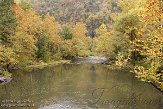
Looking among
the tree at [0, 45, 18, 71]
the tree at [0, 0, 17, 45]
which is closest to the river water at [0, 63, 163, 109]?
the tree at [0, 45, 18, 71]

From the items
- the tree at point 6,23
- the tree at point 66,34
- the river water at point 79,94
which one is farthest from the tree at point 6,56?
the tree at point 66,34

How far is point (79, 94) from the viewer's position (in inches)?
1307

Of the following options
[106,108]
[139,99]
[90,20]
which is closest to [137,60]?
[139,99]

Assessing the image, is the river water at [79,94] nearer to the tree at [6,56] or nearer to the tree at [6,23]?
the tree at [6,56]

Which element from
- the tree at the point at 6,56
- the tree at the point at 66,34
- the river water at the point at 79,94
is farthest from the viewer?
the tree at the point at 66,34

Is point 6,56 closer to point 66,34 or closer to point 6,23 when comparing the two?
point 6,23

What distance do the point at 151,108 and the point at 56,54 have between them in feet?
197

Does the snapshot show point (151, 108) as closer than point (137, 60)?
Yes

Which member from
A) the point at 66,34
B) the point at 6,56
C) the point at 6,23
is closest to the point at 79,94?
the point at 6,56

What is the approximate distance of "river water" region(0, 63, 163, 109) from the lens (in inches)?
1107

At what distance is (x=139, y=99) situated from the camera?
30.2 metres

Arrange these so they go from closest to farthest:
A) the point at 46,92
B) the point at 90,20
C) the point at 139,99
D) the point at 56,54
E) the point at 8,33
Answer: the point at 139,99 < the point at 46,92 < the point at 8,33 < the point at 56,54 < the point at 90,20

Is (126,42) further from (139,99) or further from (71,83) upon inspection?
(139,99)

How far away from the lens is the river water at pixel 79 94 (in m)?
28.1
